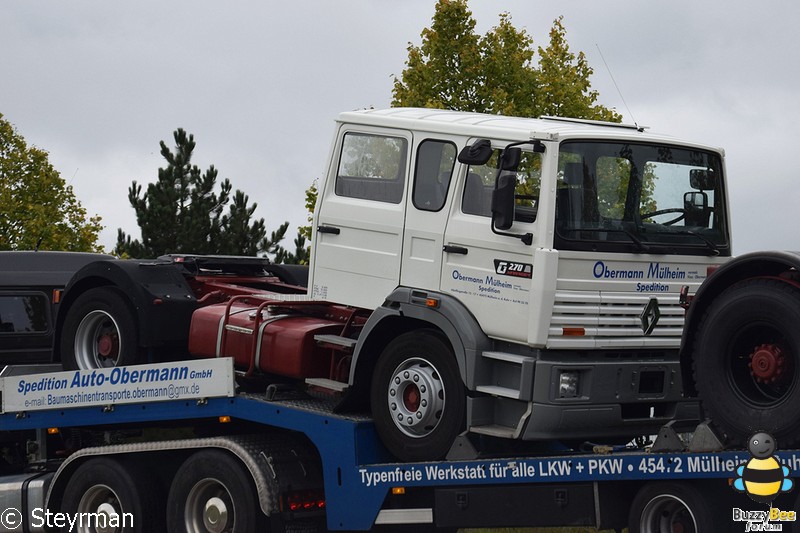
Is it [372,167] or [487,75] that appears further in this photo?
[487,75]

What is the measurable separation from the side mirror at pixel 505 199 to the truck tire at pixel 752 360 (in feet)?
4.67

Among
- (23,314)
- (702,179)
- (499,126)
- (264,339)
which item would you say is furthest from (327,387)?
(23,314)

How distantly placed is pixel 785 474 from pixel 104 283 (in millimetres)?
6248

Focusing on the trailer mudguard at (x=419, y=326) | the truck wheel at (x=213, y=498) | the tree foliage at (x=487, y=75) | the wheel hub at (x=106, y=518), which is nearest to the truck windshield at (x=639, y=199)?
the trailer mudguard at (x=419, y=326)

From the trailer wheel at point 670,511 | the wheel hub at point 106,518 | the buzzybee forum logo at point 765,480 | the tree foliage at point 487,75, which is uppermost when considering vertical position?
the tree foliage at point 487,75

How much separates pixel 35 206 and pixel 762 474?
2888 centimetres

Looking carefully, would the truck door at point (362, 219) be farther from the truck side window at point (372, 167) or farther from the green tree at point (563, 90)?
the green tree at point (563, 90)

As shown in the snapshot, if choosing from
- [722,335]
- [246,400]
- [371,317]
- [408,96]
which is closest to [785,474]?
[722,335]

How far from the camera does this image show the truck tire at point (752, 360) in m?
7.65

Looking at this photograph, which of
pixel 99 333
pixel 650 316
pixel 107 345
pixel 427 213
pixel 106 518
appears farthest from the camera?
pixel 99 333

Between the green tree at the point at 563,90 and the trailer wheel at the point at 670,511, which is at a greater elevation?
the green tree at the point at 563,90

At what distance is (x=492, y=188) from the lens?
9133 millimetres

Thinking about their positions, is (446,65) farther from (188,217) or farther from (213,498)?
(213,498)

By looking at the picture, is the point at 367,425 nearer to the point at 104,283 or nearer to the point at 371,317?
the point at 371,317
